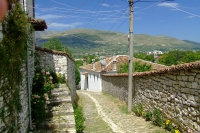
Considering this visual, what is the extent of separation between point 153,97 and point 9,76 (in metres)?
6.12

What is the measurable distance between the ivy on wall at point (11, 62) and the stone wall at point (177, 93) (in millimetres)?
4232

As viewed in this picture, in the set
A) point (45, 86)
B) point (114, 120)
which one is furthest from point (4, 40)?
point (114, 120)

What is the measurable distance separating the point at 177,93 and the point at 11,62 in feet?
16.0

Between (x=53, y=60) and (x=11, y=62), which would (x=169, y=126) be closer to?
(x=11, y=62)

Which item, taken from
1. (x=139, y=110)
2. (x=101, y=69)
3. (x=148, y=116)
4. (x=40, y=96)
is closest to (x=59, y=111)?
(x=40, y=96)

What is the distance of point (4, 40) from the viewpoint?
3.93 metres

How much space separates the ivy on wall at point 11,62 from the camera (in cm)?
370

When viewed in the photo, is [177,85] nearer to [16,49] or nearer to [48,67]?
[16,49]

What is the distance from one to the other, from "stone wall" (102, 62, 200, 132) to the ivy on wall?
4232mm

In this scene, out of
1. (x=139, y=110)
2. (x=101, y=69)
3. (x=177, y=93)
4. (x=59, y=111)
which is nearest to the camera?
(x=177, y=93)

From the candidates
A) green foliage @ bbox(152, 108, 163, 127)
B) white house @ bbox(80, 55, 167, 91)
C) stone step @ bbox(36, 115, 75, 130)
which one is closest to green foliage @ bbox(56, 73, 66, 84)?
stone step @ bbox(36, 115, 75, 130)

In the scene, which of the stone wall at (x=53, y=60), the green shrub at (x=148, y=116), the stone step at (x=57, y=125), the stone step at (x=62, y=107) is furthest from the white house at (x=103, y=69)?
the stone step at (x=57, y=125)

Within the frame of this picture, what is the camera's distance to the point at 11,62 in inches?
160

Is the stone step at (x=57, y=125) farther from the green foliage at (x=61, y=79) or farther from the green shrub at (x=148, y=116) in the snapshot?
the green foliage at (x=61, y=79)
